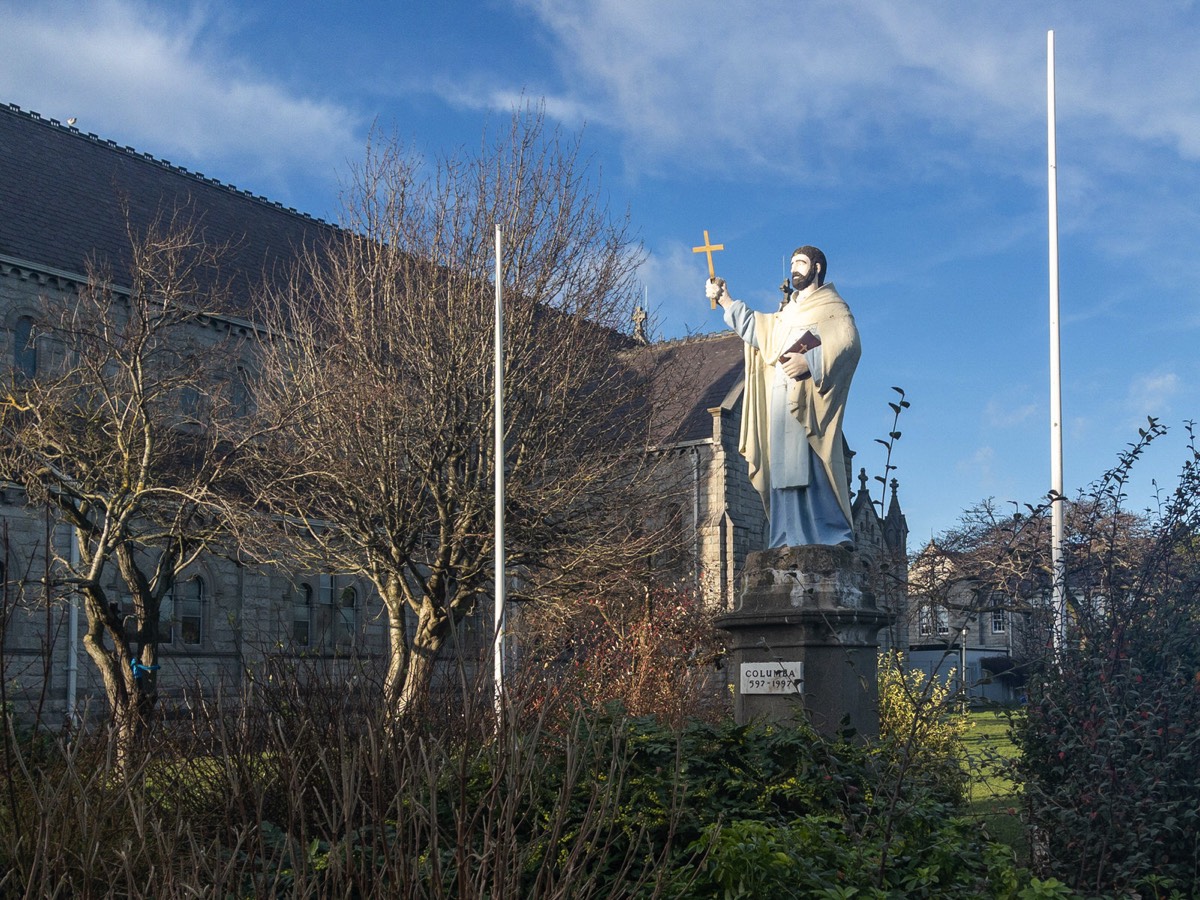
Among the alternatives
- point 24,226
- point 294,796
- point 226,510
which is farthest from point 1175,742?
point 24,226

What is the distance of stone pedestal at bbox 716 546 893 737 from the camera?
37.1 feet

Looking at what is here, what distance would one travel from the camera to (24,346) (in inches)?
1134

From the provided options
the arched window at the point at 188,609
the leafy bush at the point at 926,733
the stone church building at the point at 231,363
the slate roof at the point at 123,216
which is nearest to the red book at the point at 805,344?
the leafy bush at the point at 926,733

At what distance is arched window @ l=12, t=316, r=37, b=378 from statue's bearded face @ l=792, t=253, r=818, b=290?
21.7 m

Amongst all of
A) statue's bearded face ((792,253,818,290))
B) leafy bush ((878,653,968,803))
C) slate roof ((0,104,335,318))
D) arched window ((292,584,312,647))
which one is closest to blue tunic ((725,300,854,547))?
statue's bearded face ((792,253,818,290))

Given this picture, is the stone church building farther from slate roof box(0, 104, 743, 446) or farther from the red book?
the red book

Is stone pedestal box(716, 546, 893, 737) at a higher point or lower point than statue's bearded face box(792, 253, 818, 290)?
lower

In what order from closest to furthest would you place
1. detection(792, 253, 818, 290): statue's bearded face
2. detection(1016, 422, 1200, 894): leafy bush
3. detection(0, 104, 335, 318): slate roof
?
detection(1016, 422, 1200, 894): leafy bush, detection(792, 253, 818, 290): statue's bearded face, detection(0, 104, 335, 318): slate roof

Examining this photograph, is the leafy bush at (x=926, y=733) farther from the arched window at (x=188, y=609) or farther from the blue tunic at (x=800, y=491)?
the arched window at (x=188, y=609)

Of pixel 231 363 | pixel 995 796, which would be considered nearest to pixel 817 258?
pixel 995 796

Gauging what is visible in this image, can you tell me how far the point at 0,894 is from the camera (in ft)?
17.6

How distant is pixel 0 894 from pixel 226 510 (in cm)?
1153

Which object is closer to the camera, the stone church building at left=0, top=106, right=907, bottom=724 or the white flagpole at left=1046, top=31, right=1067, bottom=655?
the white flagpole at left=1046, top=31, right=1067, bottom=655

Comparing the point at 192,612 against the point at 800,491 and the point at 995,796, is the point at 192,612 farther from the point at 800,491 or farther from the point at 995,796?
the point at 995,796
